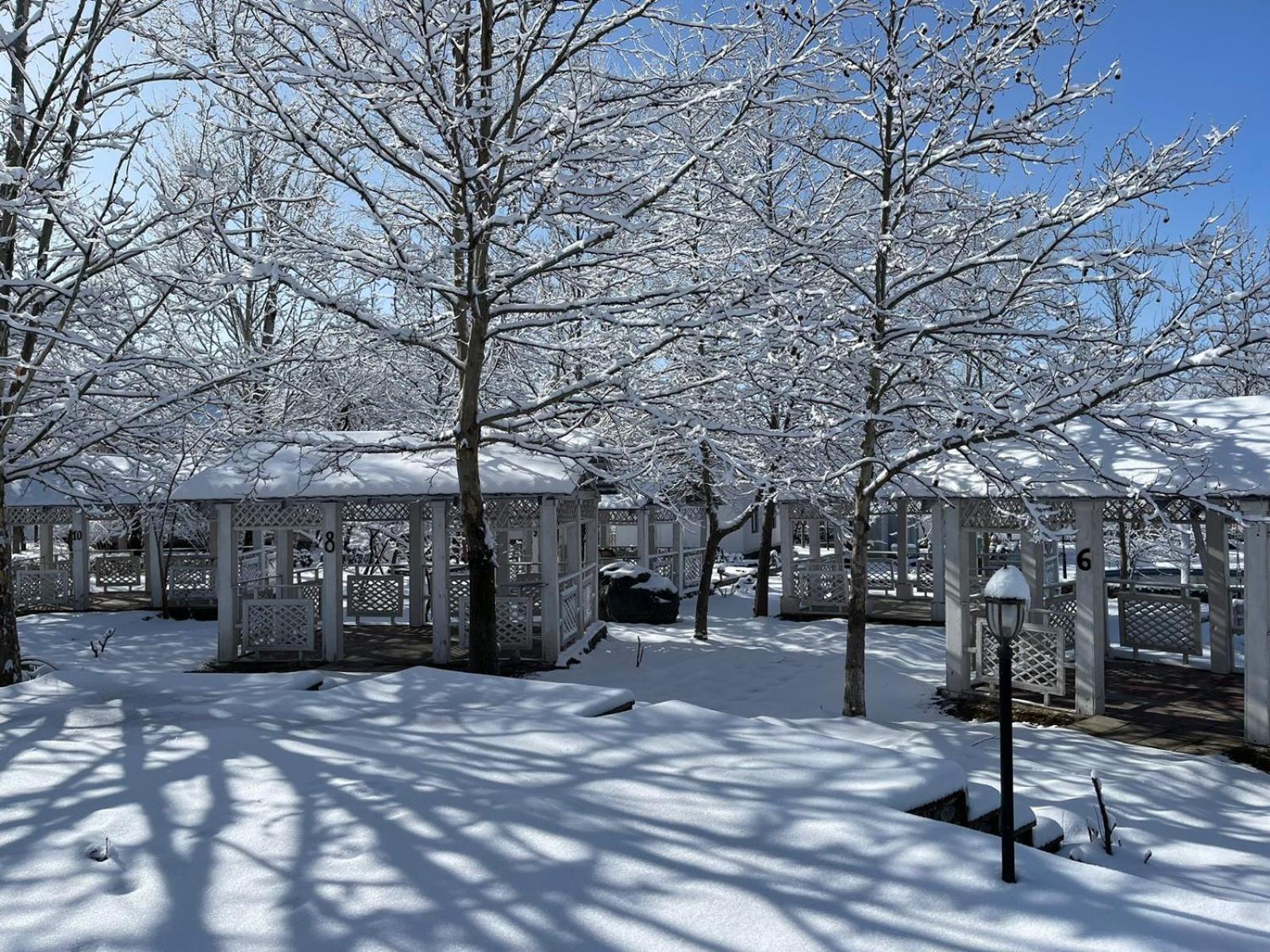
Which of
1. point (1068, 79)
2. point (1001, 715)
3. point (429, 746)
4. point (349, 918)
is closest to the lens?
point (349, 918)

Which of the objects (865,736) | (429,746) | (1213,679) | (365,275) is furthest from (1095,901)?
(1213,679)

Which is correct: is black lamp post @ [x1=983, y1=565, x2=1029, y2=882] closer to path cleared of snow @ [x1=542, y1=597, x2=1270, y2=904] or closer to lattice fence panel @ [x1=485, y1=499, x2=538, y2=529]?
path cleared of snow @ [x1=542, y1=597, x2=1270, y2=904]

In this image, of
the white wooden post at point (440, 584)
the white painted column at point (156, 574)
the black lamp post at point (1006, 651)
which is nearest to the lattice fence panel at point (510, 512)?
the white wooden post at point (440, 584)

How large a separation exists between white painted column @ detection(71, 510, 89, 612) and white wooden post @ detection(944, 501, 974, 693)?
18.2 m

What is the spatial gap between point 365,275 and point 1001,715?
7.81 metres

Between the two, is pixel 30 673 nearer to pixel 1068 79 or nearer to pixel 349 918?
pixel 349 918

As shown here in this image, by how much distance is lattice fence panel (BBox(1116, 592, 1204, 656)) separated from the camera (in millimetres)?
12570

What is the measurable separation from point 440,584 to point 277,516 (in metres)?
2.65

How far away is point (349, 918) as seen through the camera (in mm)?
3533

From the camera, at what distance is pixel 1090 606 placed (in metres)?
9.79

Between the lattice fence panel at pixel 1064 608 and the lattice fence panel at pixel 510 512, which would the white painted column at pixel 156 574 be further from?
the lattice fence panel at pixel 1064 608

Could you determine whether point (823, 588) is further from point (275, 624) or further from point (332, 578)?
point (275, 624)

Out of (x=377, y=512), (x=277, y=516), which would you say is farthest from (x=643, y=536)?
(x=277, y=516)

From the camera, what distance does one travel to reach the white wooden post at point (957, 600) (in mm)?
11023
